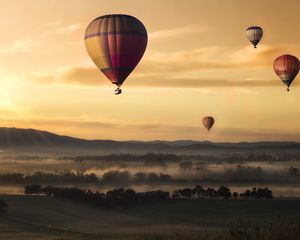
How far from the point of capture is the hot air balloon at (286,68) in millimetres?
100181

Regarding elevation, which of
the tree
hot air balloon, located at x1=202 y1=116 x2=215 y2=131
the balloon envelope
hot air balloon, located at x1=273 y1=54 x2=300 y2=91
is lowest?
the tree

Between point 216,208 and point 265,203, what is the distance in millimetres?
14498

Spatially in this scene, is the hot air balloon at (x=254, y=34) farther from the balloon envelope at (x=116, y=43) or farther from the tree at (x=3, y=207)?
the tree at (x=3, y=207)

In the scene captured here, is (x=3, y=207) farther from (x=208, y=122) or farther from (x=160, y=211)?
(x=160, y=211)

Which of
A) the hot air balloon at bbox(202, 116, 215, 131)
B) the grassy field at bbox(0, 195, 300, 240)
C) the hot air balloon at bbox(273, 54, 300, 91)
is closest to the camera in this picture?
the hot air balloon at bbox(273, 54, 300, 91)

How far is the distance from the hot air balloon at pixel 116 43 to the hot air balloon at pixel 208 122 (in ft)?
215

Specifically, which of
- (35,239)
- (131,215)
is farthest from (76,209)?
(35,239)

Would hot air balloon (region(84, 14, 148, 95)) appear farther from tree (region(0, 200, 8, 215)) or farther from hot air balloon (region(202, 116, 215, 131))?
tree (region(0, 200, 8, 215))

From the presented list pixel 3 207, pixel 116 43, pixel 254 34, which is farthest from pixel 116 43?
pixel 3 207

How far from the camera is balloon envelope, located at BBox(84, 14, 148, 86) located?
65.5 m

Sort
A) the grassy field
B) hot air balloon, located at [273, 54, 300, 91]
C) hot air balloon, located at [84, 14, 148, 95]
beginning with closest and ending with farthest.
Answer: hot air balloon, located at [84, 14, 148, 95] → hot air balloon, located at [273, 54, 300, 91] → the grassy field

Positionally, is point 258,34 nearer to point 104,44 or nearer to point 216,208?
point 104,44

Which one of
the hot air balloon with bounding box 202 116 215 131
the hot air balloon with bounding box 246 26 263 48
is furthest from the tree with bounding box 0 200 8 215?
the hot air balloon with bounding box 246 26 263 48

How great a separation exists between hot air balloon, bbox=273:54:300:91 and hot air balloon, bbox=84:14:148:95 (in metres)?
38.8
